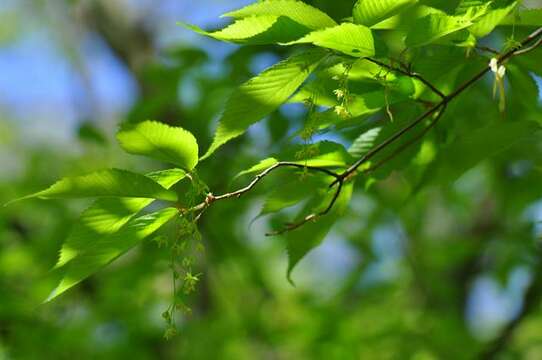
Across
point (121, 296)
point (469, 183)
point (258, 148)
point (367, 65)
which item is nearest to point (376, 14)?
point (367, 65)

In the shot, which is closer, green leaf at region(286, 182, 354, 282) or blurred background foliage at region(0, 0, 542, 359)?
green leaf at region(286, 182, 354, 282)

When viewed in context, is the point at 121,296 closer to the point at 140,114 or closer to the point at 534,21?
the point at 140,114

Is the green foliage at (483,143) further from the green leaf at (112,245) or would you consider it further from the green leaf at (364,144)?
the green leaf at (112,245)

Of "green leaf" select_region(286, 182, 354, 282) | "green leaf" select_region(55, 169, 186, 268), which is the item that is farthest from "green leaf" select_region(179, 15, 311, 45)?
"green leaf" select_region(286, 182, 354, 282)

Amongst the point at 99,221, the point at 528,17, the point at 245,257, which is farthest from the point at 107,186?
the point at 245,257

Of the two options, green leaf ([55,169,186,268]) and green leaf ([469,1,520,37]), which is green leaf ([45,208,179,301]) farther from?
green leaf ([469,1,520,37])

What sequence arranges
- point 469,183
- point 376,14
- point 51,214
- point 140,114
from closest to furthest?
point 376,14 < point 140,114 < point 51,214 < point 469,183

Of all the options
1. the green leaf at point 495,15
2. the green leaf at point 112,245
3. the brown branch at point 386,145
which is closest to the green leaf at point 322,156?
the brown branch at point 386,145
